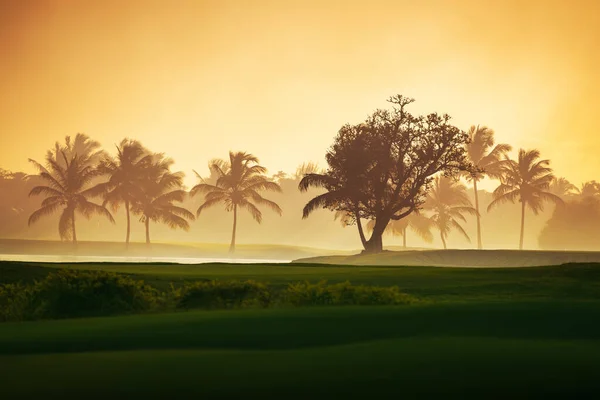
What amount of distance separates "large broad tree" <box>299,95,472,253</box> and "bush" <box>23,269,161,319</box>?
96.3 feet

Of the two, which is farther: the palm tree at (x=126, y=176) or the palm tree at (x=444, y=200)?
the palm tree at (x=444, y=200)

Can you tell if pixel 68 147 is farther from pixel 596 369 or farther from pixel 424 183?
pixel 596 369

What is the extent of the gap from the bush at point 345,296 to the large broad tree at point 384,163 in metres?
29.8

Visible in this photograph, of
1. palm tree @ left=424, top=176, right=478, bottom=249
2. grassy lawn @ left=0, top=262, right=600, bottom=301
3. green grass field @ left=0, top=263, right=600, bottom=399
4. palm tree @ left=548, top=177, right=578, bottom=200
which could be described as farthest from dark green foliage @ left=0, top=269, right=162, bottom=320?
palm tree @ left=548, top=177, right=578, bottom=200

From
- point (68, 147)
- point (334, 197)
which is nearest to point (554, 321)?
point (334, 197)

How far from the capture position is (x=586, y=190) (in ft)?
385

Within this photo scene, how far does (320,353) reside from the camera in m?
7.89

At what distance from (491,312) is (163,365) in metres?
5.44

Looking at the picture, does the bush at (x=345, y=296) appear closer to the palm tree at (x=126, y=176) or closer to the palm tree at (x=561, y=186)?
the palm tree at (x=126, y=176)

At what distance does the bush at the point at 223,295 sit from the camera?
14898 millimetres

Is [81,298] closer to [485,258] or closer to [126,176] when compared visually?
[485,258]

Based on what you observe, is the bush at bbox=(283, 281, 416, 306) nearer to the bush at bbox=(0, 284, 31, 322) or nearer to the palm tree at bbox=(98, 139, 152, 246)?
the bush at bbox=(0, 284, 31, 322)

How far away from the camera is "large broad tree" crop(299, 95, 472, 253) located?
44.8m

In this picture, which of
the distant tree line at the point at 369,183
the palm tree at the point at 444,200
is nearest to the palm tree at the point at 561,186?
the distant tree line at the point at 369,183
